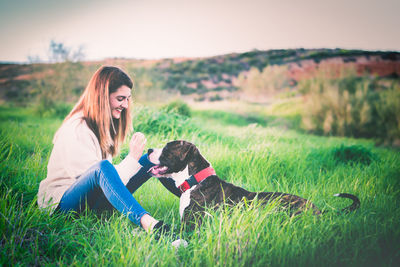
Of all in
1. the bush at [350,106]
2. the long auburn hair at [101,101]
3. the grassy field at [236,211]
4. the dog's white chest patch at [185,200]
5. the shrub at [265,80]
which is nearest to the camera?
the grassy field at [236,211]

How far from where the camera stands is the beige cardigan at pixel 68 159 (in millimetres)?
1832

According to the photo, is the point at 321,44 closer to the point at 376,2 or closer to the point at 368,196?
the point at 376,2

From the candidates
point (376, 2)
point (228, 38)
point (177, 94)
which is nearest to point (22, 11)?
point (177, 94)

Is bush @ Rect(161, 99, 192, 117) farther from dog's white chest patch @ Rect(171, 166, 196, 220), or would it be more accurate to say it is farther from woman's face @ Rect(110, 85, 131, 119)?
dog's white chest patch @ Rect(171, 166, 196, 220)

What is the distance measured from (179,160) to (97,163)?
64cm

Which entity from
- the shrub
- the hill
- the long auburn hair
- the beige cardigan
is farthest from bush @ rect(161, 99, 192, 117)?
the beige cardigan

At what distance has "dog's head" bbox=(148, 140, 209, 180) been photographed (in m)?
1.91

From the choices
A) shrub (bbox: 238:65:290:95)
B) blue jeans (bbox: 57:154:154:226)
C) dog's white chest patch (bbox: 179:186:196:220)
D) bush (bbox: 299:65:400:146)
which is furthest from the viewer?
shrub (bbox: 238:65:290:95)

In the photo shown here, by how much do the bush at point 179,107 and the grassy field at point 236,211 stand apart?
19 centimetres

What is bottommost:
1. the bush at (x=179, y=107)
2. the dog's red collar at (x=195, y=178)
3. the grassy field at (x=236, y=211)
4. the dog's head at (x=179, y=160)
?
the grassy field at (x=236, y=211)

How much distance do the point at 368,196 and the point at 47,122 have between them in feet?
13.6

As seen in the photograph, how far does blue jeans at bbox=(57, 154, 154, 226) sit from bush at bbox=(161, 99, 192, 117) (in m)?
1.76

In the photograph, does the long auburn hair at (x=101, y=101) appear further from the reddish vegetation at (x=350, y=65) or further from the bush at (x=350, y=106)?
the bush at (x=350, y=106)

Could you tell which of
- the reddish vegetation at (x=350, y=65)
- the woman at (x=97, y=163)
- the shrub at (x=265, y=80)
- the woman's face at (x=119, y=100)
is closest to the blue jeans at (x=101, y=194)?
the woman at (x=97, y=163)
